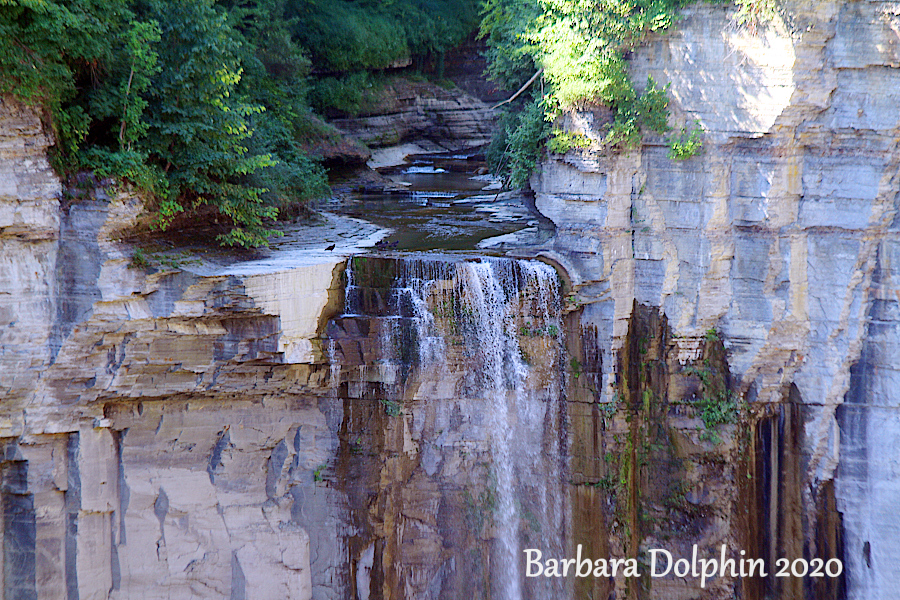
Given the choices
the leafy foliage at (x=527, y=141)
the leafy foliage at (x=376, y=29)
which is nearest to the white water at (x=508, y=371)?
the leafy foliage at (x=527, y=141)

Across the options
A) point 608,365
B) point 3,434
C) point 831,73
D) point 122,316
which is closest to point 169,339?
point 122,316

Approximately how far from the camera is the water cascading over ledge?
422 inches

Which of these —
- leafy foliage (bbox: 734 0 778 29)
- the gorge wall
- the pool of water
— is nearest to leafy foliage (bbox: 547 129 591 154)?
the gorge wall

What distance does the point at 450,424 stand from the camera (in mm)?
11172

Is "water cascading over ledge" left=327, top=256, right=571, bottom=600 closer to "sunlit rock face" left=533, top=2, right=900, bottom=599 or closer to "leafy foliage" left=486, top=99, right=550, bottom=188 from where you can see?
"sunlit rock face" left=533, top=2, right=900, bottom=599

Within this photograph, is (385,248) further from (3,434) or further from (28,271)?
(3,434)

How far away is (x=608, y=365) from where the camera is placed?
11375mm

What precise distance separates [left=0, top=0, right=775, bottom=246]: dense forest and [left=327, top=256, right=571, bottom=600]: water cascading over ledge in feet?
7.79

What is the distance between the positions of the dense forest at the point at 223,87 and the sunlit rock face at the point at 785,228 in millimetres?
496

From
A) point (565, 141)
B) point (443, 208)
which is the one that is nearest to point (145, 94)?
point (565, 141)

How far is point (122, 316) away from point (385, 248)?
422cm

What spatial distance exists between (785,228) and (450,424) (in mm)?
5932

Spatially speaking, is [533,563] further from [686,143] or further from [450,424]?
[686,143]

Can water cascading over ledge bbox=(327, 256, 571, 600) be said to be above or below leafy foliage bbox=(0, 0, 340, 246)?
below
